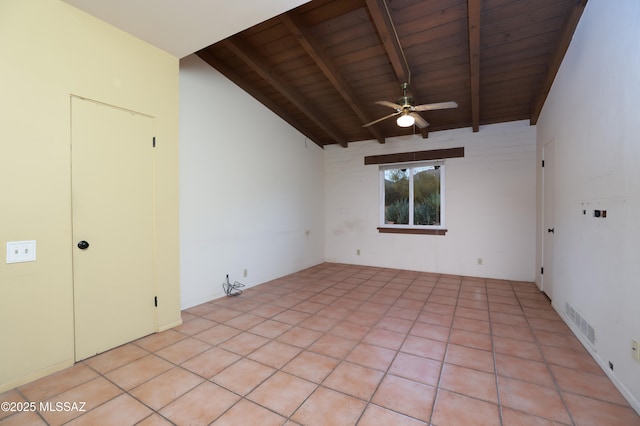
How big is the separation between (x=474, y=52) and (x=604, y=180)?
190cm

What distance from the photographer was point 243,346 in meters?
2.51

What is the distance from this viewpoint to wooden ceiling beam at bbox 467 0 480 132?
2607 mm

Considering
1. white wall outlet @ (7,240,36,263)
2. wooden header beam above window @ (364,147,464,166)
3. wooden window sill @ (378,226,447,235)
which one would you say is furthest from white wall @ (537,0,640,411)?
white wall outlet @ (7,240,36,263)

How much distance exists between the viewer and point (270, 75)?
Result: 12.7 ft

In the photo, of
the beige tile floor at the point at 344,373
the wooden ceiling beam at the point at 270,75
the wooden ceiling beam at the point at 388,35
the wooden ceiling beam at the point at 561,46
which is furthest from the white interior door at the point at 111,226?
the wooden ceiling beam at the point at 561,46

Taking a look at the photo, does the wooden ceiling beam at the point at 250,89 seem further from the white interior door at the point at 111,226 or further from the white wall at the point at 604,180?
the white wall at the point at 604,180

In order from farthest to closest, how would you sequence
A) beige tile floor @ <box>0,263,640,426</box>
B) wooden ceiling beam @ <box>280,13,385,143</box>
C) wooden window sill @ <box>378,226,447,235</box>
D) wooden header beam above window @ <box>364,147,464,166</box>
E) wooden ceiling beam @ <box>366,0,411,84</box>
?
wooden window sill @ <box>378,226,447,235</box> → wooden header beam above window @ <box>364,147,464,166</box> → wooden ceiling beam @ <box>280,13,385,143</box> → wooden ceiling beam @ <box>366,0,411,84</box> → beige tile floor @ <box>0,263,640,426</box>

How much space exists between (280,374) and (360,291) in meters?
2.31

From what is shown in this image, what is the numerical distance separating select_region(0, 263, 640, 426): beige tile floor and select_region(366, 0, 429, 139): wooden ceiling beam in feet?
9.92

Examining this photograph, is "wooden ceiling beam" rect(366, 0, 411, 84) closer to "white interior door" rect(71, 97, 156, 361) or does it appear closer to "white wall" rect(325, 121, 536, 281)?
"white wall" rect(325, 121, 536, 281)

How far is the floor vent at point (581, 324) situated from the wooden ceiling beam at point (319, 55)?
146 inches

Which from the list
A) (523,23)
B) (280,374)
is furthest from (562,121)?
(280,374)

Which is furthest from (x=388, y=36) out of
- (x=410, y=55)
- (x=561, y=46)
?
(x=561, y=46)

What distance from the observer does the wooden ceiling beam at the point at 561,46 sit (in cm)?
258
